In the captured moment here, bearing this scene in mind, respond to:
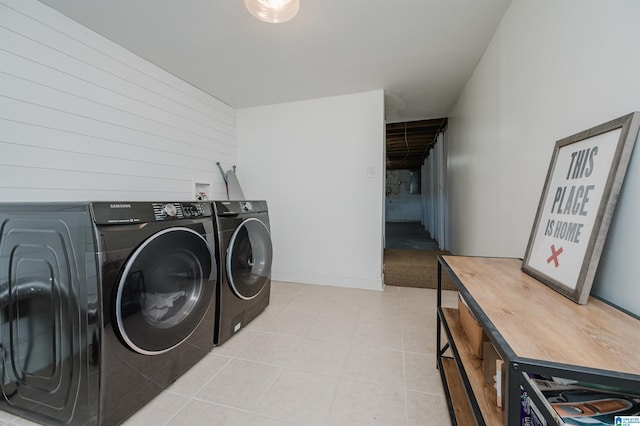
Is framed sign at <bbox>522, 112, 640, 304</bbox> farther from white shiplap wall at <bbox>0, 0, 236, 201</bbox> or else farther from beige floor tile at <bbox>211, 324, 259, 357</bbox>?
white shiplap wall at <bbox>0, 0, 236, 201</bbox>

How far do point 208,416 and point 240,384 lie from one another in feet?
0.73

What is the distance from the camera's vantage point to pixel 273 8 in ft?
4.37

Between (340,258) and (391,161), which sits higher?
(391,161)

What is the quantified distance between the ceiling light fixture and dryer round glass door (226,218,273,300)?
1307mm

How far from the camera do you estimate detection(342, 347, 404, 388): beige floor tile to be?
1403 millimetres

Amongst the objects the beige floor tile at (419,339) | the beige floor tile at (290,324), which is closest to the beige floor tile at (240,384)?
the beige floor tile at (290,324)

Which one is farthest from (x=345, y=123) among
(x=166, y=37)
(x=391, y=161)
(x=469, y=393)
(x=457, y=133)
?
(x=391, y=161)

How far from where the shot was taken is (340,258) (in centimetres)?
297

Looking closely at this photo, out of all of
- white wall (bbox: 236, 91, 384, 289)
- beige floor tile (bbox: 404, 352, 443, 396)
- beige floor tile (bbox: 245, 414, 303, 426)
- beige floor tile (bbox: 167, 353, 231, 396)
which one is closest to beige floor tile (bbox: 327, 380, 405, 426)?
beige floor tile (bbox: 404, 352, 443, 396)

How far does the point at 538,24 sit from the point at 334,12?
1130 mm

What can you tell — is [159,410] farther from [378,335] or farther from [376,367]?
[378,335]

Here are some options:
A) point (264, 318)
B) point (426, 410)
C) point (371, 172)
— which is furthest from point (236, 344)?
point (371, 172)

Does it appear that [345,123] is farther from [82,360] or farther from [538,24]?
[82,360]

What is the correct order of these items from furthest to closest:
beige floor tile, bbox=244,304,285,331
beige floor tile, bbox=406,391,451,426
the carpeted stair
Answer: the carpeted stair, beige floor tile, bbox=244,304,285,331, beige floor tile, bbox=406,391,451,426
